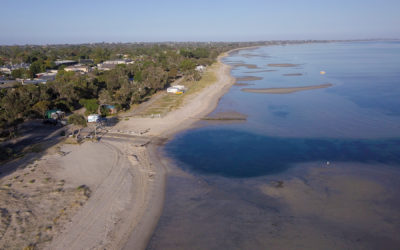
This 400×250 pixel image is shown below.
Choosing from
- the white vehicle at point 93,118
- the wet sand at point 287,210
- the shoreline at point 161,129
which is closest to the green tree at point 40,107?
the white vehicle at point 93,118

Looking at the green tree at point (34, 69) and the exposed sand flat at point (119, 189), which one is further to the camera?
the green tree at point (34, 69)

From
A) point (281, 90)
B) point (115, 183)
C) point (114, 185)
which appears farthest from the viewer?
point (281, 90)

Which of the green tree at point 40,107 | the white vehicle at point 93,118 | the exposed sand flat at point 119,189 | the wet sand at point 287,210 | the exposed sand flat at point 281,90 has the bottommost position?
the wet sand at point 287,210

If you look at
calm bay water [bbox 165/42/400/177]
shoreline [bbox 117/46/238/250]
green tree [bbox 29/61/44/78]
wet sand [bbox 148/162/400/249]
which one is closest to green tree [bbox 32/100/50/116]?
shoreline [bbox 117/46/238/250]

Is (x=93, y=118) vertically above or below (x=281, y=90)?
below

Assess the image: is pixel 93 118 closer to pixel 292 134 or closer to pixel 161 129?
pixel 161 129

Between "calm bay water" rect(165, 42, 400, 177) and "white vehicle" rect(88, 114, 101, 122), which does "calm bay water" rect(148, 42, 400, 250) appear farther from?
"white vehicle" rect(88, 114, 101, 122)

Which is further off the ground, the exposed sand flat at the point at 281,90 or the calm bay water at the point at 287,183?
the exposed sand flat at the point at 281,90

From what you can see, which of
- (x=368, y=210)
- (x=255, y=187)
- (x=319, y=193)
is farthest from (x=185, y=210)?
(x=368, y=210)

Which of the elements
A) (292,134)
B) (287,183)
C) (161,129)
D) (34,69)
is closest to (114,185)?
(287,183)

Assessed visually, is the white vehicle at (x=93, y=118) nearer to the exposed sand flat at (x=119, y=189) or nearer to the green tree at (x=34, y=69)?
the exposed sand flat at (x=119, y=189)

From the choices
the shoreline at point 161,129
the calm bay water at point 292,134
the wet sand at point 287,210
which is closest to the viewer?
the wet sand at point 287,210

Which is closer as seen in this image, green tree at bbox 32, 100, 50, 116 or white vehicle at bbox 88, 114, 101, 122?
white vehicle at bbox 88, 114, 101, 122
